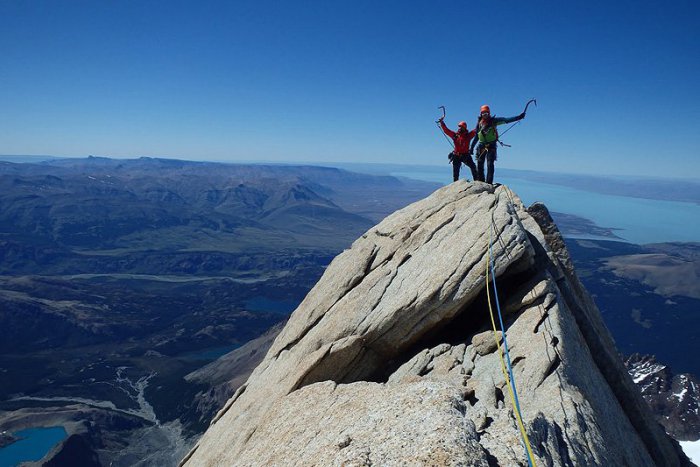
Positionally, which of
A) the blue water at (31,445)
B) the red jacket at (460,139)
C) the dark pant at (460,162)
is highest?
the red jacket at (460,139)

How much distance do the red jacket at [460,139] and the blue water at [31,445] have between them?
179699mm

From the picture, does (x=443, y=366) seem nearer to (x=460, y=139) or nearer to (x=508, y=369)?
(x=508, y=369)

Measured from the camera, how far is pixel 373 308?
2050 cm

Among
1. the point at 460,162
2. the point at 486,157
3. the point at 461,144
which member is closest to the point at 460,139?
the point at 461,144

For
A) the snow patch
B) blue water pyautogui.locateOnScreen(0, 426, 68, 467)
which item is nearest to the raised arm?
the snow patch

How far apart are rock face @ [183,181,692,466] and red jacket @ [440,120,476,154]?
2.23 m

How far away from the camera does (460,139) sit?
26.8m

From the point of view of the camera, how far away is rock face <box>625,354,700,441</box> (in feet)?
442

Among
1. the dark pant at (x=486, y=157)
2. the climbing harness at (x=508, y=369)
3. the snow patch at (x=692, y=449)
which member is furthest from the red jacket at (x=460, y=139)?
the snow patch at (x=692, y=449)

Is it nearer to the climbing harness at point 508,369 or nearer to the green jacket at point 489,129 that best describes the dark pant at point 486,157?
the green jacket at point 489,129

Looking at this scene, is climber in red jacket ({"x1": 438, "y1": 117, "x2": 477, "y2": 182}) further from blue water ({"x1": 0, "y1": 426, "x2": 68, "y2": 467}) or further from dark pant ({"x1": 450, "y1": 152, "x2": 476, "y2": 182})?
blue water ({"x1": 0, "y1": 426, "x2": 68, "y2": 467})

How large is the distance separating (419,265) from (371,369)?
5385 millimetres

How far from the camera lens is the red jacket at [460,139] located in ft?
87.5

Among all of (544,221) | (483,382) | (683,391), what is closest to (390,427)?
(483,382)
